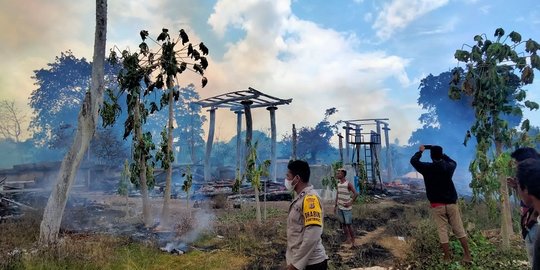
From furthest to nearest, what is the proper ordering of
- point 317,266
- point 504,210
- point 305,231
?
point 504,210 → point 317,266 → point 305,231

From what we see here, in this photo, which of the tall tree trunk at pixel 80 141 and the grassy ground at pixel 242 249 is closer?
the grassy ground at pixel 242 249

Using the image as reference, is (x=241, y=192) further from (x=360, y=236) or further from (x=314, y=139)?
(x=314, y=139)

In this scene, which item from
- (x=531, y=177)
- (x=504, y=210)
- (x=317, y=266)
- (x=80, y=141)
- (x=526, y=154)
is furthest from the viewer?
(x=80, y=141)

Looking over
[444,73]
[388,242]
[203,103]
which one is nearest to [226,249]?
[388,242]

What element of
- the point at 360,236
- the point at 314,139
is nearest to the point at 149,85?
the point at 360,236

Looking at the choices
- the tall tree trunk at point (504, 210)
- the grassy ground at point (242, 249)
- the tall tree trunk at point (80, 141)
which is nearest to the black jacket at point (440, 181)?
the grassy ground at point (242, 249)

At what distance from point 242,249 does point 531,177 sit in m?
6.71

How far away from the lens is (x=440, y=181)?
6.53m

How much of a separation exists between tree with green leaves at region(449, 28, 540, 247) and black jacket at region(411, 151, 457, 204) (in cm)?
104

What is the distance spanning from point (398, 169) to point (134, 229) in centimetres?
4781

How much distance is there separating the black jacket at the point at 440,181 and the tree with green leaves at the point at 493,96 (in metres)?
1.04

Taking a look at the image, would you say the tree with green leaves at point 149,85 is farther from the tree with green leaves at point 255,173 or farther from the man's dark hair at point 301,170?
the man's dark hair at point 301,170

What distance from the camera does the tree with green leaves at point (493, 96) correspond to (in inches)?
277

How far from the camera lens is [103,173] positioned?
2900 cm
